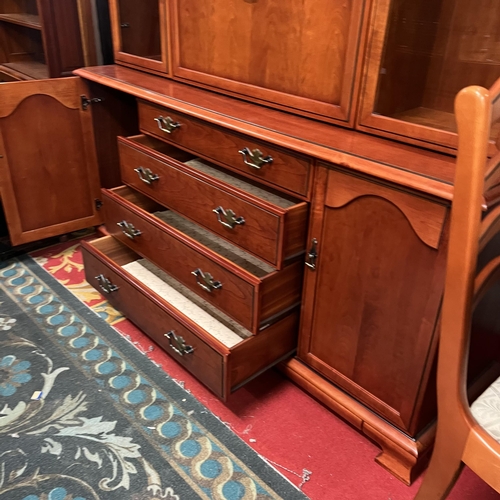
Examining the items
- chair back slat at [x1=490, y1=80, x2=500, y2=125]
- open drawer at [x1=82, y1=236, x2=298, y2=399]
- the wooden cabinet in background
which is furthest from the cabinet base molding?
the wooden cabinet in background

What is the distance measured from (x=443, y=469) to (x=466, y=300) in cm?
36

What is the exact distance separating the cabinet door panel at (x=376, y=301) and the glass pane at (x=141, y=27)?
0.97 m

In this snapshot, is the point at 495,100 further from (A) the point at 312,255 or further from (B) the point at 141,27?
(B) the point at 141,27

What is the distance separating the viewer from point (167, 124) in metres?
1.49

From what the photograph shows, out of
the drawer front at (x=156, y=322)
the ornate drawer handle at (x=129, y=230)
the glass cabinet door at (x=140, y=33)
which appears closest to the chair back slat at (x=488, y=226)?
the drawer front at (x=156, y=322)

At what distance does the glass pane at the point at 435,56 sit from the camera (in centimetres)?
105

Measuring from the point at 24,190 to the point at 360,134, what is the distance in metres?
1.37

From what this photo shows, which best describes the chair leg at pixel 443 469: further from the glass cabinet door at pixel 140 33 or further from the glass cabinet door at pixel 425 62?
the glass cabinet door at pixel 140 33

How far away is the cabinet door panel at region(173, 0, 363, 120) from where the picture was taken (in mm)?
1145

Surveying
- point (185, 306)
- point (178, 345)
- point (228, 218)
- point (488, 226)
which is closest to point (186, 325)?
point (178, 345)

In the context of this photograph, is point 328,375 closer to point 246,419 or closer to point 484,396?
point 246,419

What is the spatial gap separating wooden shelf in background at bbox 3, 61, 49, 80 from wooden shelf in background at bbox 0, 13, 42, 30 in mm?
215

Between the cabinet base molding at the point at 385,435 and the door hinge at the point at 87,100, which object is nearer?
the cabinet base molding at the point at 385,435

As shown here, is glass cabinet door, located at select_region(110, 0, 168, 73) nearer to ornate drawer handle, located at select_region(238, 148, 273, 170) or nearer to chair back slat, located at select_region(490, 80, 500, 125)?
ornate drawer handle, located at select_region(238, 148, 273, 170)
